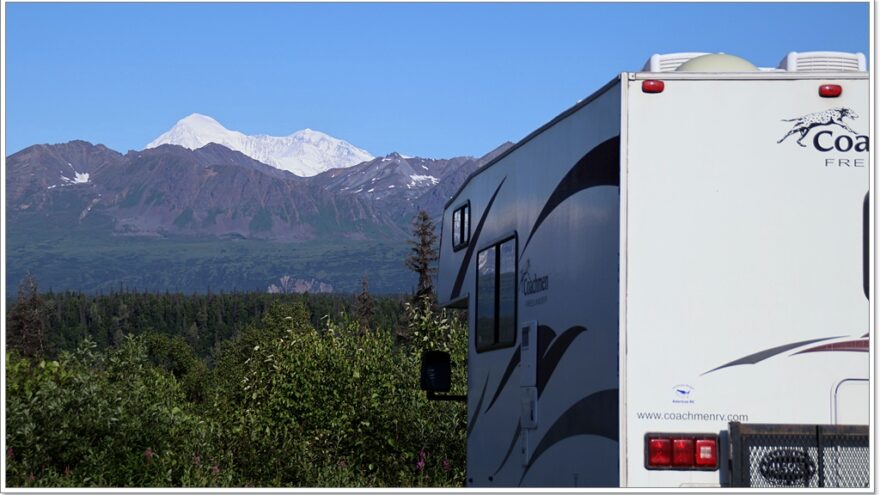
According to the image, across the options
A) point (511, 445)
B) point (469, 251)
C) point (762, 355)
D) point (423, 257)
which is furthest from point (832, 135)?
point (423, 257)

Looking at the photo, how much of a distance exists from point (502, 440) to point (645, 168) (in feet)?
10.3

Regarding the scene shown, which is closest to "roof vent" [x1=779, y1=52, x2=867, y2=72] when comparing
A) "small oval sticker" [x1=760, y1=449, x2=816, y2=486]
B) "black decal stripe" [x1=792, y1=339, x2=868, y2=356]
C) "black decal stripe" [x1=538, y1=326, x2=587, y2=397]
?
"black decal stripe" [x1=792, y1=339, x2=868, y2=356]

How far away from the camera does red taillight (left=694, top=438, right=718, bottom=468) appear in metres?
6.77

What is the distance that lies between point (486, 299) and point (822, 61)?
315cm

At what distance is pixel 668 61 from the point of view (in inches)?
321

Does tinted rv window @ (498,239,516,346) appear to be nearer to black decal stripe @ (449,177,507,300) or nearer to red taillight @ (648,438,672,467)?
black decal stripe @ (449,177,507,300)

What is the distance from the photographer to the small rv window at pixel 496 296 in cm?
915

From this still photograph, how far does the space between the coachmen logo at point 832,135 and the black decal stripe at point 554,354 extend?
1589 millimetres

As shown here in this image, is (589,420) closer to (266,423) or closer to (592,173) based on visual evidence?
(592,173)

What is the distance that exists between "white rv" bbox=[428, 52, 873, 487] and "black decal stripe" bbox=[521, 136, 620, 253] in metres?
0.02

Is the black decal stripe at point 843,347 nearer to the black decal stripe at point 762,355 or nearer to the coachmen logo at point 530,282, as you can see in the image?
the black decal stripe at point 762,355

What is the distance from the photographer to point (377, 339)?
27.9m

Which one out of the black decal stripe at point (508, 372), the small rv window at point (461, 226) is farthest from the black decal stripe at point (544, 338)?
the small rv window at point (461, 226)

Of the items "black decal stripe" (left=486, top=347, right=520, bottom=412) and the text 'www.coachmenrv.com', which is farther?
"black decal stripe" (left=486, top=347, right=520, bottom=412)
